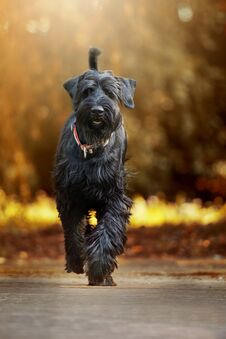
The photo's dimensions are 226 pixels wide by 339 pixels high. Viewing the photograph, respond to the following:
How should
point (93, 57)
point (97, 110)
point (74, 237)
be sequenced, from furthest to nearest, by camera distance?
point (93, 57)
point (74, 237)
point (97, 110)

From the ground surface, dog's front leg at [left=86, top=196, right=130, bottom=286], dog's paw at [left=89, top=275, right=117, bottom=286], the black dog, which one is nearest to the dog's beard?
the black dog

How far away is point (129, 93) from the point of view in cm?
1091

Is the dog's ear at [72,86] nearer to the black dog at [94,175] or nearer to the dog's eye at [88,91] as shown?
the black dog at [94,175]

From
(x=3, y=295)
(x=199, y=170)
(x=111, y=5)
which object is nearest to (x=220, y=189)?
(x=199, y=170)

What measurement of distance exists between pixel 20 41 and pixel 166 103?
22.2 ft

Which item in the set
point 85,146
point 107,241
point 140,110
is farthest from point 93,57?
point 140,110

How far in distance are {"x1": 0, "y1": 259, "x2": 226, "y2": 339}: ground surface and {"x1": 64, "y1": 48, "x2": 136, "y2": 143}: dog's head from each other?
1309 mm

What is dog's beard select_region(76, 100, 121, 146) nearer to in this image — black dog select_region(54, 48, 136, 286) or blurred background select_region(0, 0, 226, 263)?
black dog select_region(54, 48, 136, 286)

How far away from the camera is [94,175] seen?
34.7 ft

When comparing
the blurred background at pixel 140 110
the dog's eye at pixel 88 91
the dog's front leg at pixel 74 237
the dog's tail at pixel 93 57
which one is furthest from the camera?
the blurred background at pixel 140 110

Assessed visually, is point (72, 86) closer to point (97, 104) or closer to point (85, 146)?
point (85, 146)

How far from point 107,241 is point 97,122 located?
1.02m

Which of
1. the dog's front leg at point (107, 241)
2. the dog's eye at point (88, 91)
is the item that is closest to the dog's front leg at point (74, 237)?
the dog's front leg at point (107, 241)

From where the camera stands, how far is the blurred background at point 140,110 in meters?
18.6
